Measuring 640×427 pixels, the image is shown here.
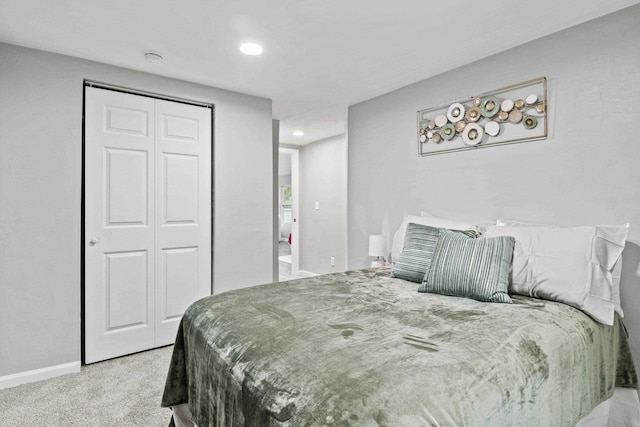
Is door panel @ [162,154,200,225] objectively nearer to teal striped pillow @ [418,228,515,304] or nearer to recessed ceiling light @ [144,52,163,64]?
recessed ceiling light @ [144,52,163,64]

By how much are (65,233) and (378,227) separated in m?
2.72

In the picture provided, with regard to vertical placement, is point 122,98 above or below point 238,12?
below

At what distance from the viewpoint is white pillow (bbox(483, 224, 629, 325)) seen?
1.73m

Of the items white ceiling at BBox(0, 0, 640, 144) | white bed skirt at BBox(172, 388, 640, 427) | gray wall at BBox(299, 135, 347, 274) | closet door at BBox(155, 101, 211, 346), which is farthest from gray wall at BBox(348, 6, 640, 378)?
gray wall at BBox(299, 135, 347, 274)

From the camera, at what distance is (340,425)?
0.85 meters

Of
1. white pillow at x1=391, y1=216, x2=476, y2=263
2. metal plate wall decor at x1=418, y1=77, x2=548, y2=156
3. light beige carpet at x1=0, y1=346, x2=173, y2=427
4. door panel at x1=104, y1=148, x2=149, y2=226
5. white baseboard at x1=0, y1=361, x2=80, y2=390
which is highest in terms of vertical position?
metal plate wall decor at x1=418, y1=77, x2=548, y2=156

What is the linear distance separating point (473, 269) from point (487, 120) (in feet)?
4.42

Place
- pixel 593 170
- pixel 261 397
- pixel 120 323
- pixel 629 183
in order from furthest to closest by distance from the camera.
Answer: pixel 120 323 < pixel 593 170 < pixel 629 183 < pixel 261 397

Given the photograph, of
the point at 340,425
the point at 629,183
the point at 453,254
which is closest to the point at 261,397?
the point at 340,425

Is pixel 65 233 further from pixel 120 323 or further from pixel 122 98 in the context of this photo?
pixel 122 98

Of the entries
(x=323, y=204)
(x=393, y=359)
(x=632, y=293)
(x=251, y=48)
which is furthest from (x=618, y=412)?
(x=323, y=204)

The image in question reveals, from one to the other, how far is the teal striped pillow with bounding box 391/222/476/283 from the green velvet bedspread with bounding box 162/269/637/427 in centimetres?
34

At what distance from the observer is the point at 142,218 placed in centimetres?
297

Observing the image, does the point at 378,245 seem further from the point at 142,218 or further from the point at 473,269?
the point at 142,218
